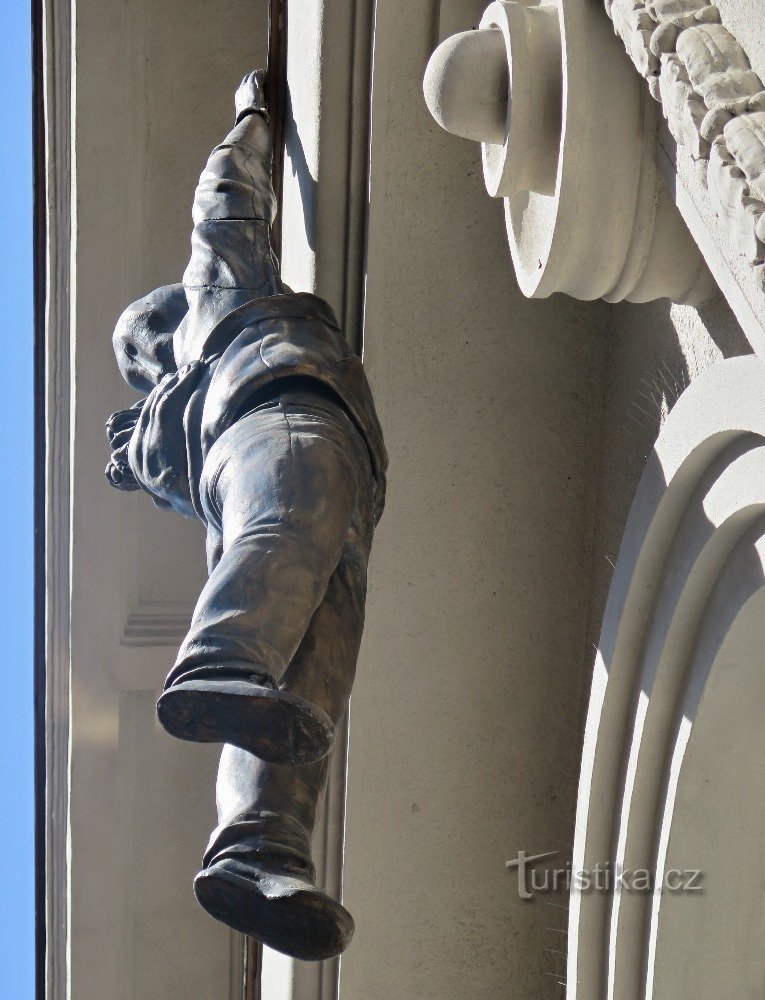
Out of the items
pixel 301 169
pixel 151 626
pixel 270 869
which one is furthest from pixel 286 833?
pixel 151 626

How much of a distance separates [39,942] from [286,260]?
175 cm

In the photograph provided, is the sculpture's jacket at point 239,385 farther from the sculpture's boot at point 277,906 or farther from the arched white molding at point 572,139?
the sculpture's boot at point 277,906

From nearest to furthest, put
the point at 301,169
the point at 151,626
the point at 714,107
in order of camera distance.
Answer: the point at 714,107, the point at 301,169, the point at 151,626

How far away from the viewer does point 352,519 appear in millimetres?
1251

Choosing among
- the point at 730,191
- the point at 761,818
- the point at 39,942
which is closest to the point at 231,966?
the point at 39,942

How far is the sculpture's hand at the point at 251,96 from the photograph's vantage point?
6.03ft

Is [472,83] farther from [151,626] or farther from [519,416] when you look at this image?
[151,626]

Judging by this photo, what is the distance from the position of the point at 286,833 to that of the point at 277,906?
10cm

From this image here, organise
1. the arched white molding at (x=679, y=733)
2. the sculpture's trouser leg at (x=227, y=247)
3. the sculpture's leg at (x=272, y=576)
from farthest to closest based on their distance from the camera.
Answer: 1. the sculpture's trouser leg at (x=227, y=247)
2. the arched white molding at (x=679, y=733)
3. the sculpture's leg at (x=272, y=576)

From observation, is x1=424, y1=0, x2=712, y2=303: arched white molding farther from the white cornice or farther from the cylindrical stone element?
the white cornice

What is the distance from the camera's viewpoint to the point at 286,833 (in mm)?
998

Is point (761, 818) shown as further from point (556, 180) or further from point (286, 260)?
point (286, 260)

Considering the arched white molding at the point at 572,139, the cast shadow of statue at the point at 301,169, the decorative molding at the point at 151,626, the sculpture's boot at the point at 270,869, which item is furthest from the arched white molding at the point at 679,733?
the decorative molding at the point at 151,626

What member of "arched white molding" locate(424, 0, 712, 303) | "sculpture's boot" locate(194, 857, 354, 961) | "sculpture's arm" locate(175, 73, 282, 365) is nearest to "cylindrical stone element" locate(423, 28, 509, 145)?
"arched white molding" locate(424, 0, 712, 303)
